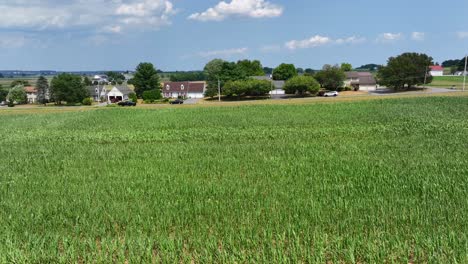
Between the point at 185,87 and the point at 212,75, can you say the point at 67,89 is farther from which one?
the point at 212,75

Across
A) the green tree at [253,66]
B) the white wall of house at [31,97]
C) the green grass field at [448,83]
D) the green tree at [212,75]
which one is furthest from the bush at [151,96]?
the green grass field at [448,83]

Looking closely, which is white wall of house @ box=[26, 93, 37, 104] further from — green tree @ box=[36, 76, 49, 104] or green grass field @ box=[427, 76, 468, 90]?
green grass field @ box=[427, 76, 468, 90]

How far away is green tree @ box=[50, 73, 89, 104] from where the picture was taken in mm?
94925

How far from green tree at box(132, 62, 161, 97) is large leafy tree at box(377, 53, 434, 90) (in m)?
59.2

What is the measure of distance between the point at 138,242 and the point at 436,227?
6365 millimetres

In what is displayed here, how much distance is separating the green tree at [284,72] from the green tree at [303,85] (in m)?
36.9

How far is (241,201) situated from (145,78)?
337ft

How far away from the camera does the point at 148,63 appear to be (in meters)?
110

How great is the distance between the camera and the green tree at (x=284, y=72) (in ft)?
417

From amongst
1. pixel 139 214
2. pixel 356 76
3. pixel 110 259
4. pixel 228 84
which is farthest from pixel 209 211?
pixel 356 76

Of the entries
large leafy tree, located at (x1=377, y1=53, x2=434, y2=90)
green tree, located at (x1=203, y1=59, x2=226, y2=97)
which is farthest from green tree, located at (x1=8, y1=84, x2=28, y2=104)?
large leafy tree, located at (x1=377, y1=53, x2=434, y2=90)

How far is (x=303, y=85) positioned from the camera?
87.6 metres

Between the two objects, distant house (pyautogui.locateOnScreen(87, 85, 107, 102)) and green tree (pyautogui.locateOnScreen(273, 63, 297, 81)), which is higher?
green tree (pyautogui.locateOnScreen(273, 63, 297, 81))

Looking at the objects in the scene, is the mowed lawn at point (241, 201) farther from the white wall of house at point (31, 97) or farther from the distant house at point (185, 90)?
the white wall of house at point (31, 97)
